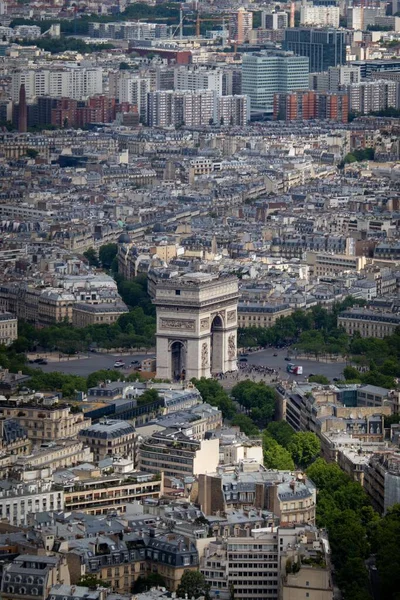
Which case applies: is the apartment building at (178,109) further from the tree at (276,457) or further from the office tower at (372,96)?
the tree at (276,457)

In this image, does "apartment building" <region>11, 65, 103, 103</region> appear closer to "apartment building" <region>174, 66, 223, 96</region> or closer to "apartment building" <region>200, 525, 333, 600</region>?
"apartment building" <region>174, 66, 223, 96</region>

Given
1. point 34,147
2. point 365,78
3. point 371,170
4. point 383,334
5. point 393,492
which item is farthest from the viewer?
point 365,78

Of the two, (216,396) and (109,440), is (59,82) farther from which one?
(109,440)

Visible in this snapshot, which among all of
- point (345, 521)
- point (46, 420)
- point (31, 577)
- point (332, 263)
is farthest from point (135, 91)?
point (31, 577)

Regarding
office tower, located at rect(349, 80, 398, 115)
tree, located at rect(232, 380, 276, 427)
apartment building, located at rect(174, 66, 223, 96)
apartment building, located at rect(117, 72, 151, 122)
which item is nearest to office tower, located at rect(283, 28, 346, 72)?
apartment building, located at rect(174, 66, 223, 96)

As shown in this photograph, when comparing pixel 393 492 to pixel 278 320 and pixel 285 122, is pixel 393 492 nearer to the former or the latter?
pixel 278 320

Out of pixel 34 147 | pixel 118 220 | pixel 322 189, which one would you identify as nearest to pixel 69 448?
pixel 118 220
